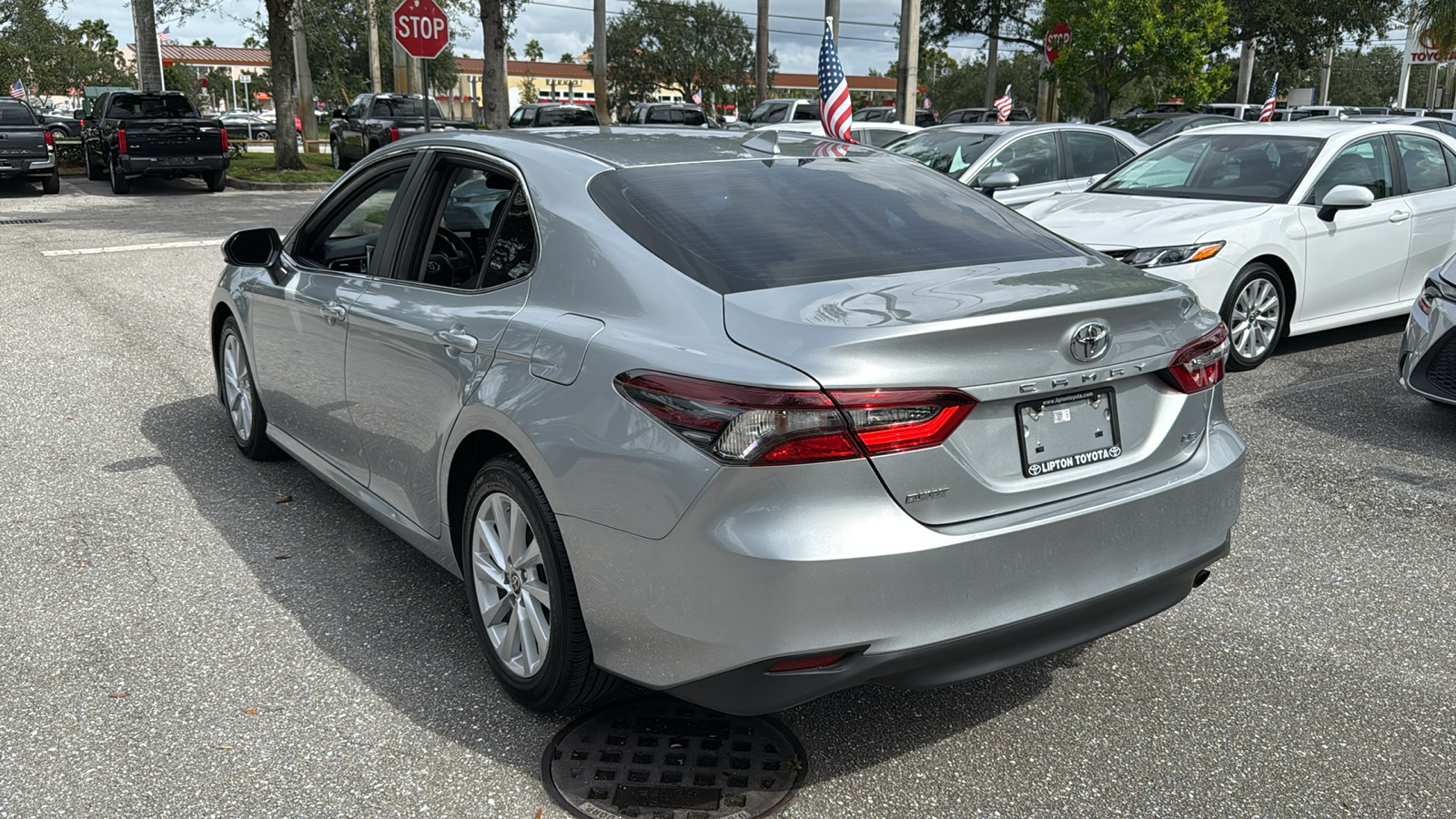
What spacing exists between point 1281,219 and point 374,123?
21.6 m

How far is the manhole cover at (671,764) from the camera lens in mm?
3000

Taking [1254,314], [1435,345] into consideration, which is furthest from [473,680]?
[1254,314]

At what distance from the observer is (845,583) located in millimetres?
2648

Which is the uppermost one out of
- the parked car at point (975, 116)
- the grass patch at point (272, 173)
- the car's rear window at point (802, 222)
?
the parked car at point (975, 116)

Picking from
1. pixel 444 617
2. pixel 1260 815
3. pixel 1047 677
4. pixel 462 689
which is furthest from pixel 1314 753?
pixel 444 617

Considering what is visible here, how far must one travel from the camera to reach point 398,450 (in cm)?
392

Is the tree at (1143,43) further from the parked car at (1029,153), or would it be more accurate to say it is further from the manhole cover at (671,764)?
the manhole cover at (671,764)

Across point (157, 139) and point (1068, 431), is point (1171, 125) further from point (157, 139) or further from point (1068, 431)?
point (1068, 431)

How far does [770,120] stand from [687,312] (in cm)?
2599

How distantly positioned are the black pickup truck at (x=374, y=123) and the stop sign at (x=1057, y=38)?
498 inches

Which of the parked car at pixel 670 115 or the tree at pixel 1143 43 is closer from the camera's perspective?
the tree at pixel 1143 43

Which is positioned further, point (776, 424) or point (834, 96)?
point (834, 96)

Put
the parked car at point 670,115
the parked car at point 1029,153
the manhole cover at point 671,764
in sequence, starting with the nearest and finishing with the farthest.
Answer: the manhole cover at point 671,764 < the parked car at point 1029,153 < the parked car at point 670,115

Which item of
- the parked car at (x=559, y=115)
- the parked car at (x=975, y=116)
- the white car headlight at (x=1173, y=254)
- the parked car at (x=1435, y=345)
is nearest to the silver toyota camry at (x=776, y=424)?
the parked car at (x=1435, y=345)
